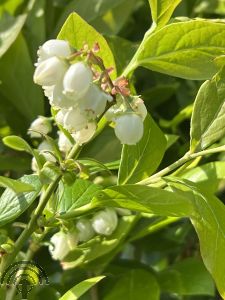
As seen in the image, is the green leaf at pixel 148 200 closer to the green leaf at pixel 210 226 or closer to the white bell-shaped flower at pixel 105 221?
Result: the green leaf at pixel 210 226

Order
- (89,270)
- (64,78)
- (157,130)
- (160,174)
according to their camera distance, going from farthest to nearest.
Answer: (89,270) → (157,130) → (160,174) → (64,78)

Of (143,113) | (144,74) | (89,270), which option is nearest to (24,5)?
(144,74)

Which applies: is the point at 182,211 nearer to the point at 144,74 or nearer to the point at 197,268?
the point at 197,268

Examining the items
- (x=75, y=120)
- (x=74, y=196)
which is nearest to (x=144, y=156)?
(x=74, y=196)

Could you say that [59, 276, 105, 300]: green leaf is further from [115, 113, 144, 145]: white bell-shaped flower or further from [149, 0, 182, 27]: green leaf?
[149, 0, 182, 27]: green leaf

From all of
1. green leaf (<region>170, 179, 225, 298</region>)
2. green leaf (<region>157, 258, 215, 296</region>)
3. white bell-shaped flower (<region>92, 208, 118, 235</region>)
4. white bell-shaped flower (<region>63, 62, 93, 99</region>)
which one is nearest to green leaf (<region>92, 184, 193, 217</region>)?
green leaf (<region>170, 179, 225, 298</region>)

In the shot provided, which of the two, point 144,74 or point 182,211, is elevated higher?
point 182,211
